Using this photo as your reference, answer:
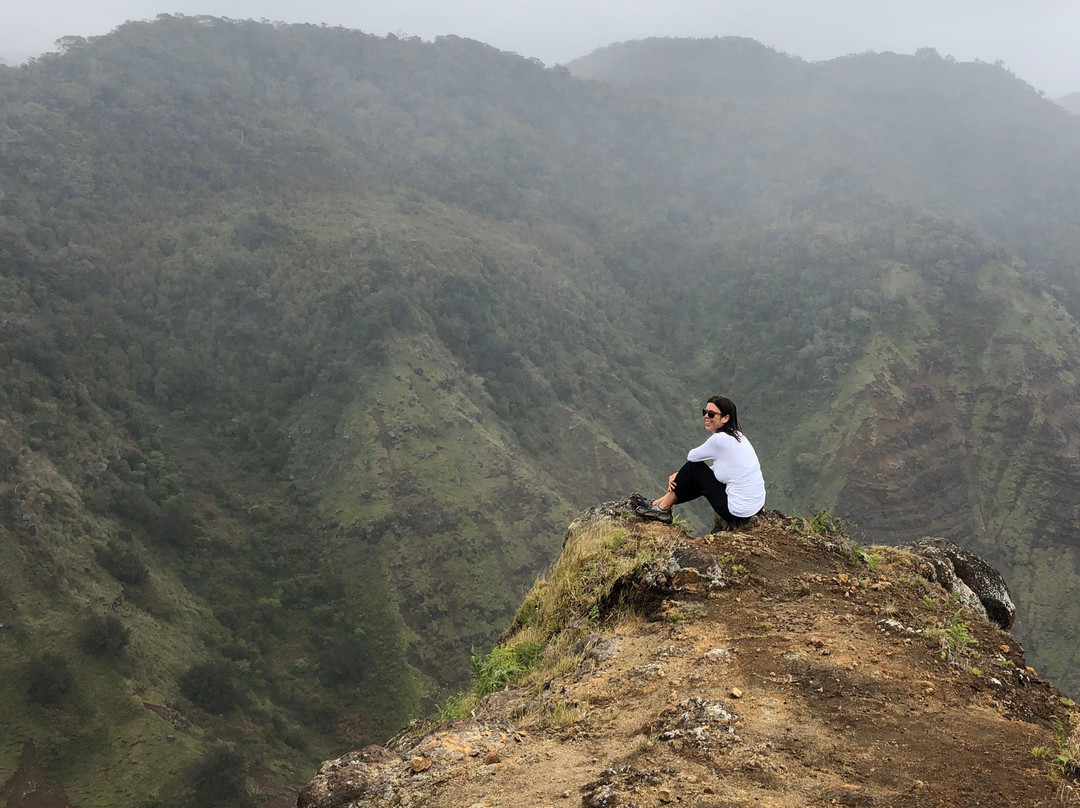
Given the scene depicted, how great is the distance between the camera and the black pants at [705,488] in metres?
6.19

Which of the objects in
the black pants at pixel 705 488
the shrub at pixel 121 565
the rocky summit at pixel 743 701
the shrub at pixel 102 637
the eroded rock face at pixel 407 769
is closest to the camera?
the rocky summit at pixel 743 701

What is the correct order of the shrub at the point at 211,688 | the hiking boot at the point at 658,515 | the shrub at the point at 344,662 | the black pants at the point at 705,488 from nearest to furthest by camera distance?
the black pants at the point at 705,488
the hiking boot at the point at 658,515
the shrub at the point at 211,688
the shrub at the point at 344,662

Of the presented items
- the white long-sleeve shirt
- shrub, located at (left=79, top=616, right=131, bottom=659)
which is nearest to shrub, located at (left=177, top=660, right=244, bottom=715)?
shrub, located at (left=79, top=616, right=131, bottom=659)

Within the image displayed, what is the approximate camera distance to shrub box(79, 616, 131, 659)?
2378cm

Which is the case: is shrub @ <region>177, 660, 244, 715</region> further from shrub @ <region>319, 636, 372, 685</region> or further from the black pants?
the black pants

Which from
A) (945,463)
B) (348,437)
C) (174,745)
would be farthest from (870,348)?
(174,745)

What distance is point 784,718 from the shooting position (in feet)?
11.5

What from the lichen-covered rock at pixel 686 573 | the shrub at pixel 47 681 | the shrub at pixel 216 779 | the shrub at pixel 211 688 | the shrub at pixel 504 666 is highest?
the lichen-covered rock at pixel 686 573

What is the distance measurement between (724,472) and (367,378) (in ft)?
127

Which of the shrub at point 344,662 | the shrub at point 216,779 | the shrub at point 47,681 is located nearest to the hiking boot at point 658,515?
the shrub at point 216,779

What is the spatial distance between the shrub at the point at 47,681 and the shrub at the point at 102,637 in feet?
3.77

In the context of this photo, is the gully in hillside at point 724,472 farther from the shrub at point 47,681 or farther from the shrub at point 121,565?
the shrub at point 121,565

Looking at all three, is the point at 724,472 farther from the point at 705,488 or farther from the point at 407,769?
the point at 407,769

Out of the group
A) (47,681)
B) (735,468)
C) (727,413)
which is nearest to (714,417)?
(727,413)
